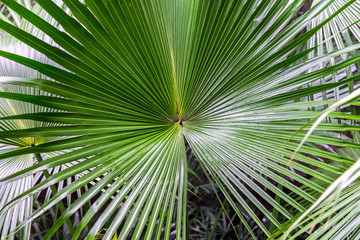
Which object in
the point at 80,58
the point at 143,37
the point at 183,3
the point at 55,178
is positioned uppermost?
the point at 183,3

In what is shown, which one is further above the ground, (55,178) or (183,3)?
(183,3)

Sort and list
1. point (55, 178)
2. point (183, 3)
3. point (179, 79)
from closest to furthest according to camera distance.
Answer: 1. point (55, 178)
2. point (183, 3)
3. point (179, 79)

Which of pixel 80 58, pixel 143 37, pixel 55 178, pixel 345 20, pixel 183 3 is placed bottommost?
pixel 55 178

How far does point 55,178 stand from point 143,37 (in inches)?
17.7

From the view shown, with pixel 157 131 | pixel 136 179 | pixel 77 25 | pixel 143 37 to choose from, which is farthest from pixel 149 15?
pixel 136 179

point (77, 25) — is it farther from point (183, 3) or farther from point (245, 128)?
point (245, 128)

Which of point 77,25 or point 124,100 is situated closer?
point 77,25

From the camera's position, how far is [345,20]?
40.3 inches

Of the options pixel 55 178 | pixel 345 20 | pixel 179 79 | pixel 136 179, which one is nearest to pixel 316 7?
pixel 345 20

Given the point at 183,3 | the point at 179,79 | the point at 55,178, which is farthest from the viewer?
the point at 179,79

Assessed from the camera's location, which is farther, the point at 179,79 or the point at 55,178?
the point at 179,79

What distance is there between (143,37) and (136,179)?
1.33ft

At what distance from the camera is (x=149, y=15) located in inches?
31.2

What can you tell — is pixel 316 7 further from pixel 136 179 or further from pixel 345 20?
pixel 136 179
